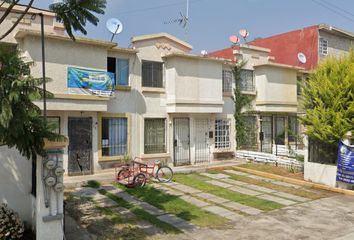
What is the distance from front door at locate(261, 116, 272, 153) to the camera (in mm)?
21578

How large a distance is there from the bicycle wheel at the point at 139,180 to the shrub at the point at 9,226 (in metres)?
6.10

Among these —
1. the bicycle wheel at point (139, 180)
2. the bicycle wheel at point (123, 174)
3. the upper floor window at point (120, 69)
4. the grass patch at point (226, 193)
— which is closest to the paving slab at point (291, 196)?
the grass patch at point (226, 193)

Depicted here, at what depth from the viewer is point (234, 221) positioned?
905cm

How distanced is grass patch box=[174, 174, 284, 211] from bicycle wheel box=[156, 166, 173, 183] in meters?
0.35

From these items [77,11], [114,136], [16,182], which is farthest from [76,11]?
[114,136]

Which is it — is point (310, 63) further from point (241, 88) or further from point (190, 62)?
point (190, 62)

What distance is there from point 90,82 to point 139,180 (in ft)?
15.8

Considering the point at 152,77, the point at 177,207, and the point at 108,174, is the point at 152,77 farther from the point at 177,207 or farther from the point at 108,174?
the point at 177,207

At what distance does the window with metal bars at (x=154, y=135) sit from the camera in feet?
54.4

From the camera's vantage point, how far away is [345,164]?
12.6 meters

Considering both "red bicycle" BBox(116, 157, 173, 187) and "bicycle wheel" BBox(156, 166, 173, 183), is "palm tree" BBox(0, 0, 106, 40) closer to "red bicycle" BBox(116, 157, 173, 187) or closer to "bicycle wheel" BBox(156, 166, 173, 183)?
"red bicycle" BBox(116, 157, 173, 187)

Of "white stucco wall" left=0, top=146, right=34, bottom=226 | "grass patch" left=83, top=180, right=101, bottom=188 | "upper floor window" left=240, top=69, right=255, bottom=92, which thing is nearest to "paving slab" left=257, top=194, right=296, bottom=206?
"grass patch" left=83, top=180, right=101, bottom=188

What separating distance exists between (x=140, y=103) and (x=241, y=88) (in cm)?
737

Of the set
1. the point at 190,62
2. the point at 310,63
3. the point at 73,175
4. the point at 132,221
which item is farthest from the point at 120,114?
the point at 310,63
